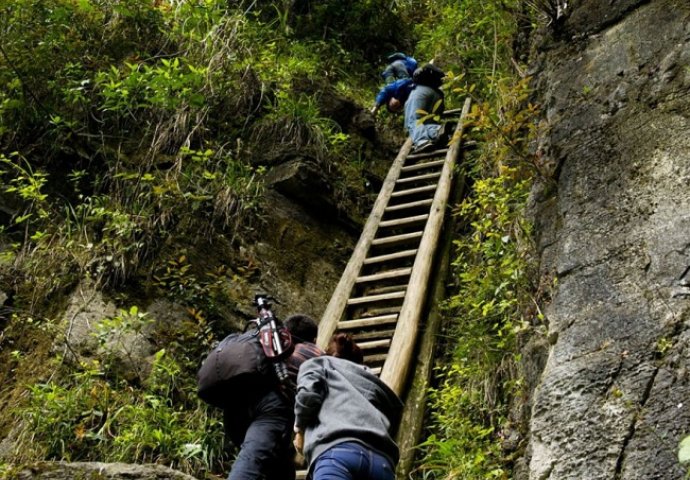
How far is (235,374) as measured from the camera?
4168 millimetres

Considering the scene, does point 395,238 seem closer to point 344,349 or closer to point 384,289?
point 384,289

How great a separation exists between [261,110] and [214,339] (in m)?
3.03

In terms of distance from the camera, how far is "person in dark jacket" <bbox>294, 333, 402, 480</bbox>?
3.40 metres

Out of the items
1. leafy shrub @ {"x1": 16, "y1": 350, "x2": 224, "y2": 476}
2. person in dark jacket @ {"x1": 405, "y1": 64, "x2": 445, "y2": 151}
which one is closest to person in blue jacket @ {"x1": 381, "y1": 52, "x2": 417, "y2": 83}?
person in dark jacket @ {"x1": 405, "y1": 64, "x2": 445, "y2": 151}

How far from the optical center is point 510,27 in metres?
8.23

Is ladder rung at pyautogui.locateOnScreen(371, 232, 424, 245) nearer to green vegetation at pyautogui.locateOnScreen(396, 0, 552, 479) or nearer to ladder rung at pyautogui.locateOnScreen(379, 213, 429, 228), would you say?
ladder rung at pyautogui.locateOnScreen(379, 213, 429, 228)

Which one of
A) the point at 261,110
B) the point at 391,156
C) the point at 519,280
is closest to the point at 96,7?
the point at 261,110

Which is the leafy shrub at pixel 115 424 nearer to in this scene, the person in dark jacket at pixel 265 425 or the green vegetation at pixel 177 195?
the green vegetation at pixel 177 195

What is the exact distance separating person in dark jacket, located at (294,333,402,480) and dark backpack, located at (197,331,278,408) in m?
0.53

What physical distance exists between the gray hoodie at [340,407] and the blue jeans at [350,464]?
0.03 m

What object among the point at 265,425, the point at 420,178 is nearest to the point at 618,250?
the point at 265,425

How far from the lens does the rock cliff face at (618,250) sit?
3193mm

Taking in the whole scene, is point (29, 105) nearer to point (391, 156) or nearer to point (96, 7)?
point (96, 7)

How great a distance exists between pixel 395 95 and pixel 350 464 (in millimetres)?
6641
